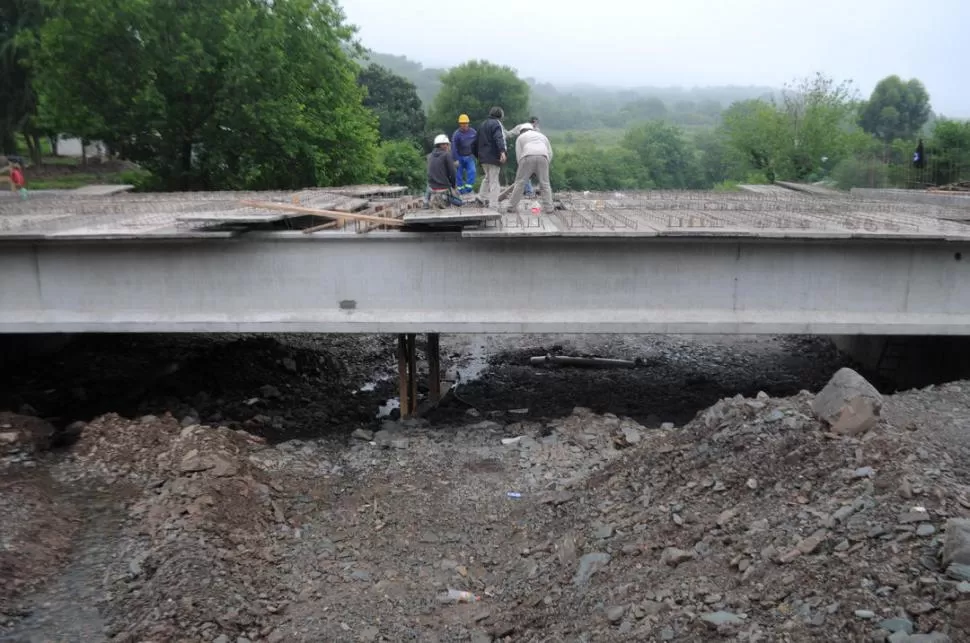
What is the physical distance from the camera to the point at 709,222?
11.8m

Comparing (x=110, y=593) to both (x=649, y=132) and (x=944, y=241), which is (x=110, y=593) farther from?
(x=649, y=132)

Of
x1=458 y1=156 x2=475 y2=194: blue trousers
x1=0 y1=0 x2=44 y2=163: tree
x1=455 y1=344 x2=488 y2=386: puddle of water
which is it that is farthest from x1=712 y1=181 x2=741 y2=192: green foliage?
x1=0 y1=0 x2=44 y2=163: tree

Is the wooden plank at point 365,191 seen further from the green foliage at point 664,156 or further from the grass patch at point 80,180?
the green foliage at point 664,156

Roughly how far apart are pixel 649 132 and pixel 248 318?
308ft

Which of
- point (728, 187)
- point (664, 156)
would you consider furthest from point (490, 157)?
point (664, 156)

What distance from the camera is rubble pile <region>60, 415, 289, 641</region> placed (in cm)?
634

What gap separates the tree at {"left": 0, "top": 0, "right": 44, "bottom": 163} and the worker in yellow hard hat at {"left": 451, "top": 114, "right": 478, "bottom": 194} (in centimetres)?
2541

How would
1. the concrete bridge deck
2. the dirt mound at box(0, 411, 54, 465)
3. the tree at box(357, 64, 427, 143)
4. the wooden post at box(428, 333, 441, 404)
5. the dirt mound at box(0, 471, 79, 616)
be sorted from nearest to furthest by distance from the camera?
1. the dirt mound at box(0, 471, 79, 616)
2. the dirt mound at box(0, 411, 54, 465)
3. the concrete bridge deck
4. the wooden post at box(428, 333, 441, 404)
5. the tree at box(357, 64, 427, 143)

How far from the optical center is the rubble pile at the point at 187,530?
6344 mm

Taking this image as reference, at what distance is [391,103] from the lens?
58469 millimetres

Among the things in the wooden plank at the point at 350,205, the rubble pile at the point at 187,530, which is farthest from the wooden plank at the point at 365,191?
the rubble pile at the point at 187,530

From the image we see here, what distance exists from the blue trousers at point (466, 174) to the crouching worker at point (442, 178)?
1540 millimetres

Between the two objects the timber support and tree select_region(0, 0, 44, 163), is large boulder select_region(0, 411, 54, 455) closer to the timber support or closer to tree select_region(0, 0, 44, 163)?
the timber support

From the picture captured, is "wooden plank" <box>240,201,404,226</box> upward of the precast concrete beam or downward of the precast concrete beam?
upward
